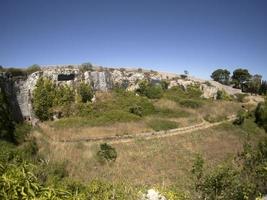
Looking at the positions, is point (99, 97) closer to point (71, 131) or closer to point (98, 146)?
point (71, 131)


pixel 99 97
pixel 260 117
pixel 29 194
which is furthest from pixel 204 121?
pixel 29 194

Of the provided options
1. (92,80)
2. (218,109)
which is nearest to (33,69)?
(92,80)

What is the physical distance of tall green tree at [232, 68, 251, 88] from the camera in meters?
72.9

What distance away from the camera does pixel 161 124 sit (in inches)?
1334

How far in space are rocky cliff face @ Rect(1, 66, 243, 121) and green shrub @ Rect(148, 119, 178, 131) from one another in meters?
12.7

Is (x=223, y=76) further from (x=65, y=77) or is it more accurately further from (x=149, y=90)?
(x=65, y=77)

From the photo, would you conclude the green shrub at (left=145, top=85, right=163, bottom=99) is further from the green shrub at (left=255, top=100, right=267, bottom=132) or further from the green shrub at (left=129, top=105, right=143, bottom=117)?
the green shrub at (left=255, top=100, right=267, bottom=132)

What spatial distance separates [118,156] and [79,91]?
1829 cm

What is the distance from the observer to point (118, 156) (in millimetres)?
23297

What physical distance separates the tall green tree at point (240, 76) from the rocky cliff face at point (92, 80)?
11.5 meters

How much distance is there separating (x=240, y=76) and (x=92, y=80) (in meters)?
45.0

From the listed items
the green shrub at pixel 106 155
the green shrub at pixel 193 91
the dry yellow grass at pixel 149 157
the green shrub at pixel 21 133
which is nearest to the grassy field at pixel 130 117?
the green shrub at pixel 21 133

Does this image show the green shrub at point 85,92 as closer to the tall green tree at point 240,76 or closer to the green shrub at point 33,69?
the green shrub at point 33,69

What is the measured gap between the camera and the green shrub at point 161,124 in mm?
33062
